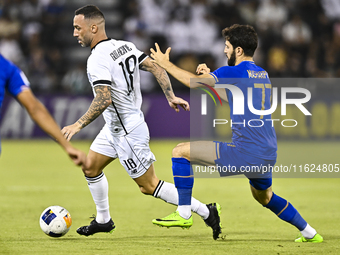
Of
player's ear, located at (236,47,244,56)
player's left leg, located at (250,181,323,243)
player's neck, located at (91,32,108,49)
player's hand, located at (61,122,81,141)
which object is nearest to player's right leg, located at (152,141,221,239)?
player's left leg, located at (250,181,323,243)

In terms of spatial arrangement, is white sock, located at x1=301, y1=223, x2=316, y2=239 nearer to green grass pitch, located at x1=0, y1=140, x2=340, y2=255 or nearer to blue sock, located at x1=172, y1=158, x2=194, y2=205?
green grass pitch, located at x1=0, y1=140, x2=340, y2=255

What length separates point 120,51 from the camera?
5.66m

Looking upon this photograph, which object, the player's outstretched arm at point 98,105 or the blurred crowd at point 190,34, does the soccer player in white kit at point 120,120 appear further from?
the blurred crowd at point 190,34

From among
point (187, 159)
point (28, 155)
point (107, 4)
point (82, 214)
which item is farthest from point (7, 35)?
point (187, 159)

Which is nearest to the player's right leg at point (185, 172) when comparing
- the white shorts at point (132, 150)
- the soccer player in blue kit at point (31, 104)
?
the white shorts at point (132, 150)

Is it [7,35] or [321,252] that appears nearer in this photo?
[321,252]

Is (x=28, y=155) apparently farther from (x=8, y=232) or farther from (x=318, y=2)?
(x=318, y=2)

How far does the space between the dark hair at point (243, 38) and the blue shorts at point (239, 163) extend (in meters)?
0.99

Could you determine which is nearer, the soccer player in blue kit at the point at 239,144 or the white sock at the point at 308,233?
the soccer player in blue kit at the point at 239,144

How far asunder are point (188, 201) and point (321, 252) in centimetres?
138

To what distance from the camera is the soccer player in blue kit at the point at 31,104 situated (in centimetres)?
347

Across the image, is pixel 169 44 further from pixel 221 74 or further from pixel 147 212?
pixel 221 74

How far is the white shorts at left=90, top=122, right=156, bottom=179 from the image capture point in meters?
5.68

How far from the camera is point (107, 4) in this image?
19609 millimetres
